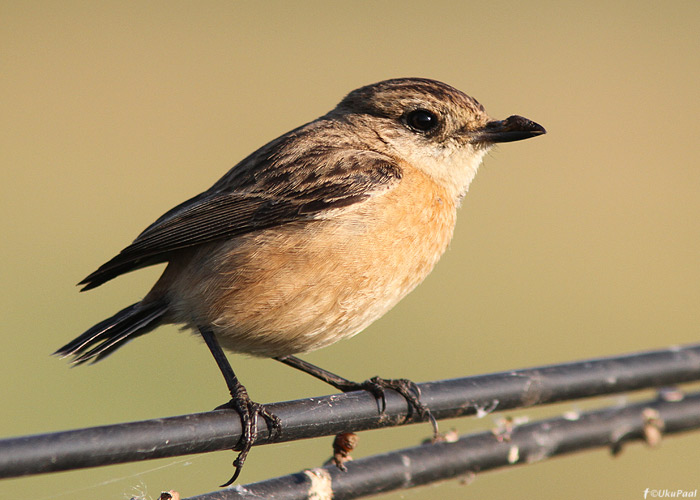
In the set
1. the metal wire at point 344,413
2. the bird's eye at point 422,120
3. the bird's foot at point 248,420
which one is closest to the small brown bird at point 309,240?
the bird's eye at point 422,120

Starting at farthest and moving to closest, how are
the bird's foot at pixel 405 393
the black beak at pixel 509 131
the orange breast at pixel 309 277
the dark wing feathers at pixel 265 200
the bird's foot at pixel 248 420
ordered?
the black beak at pixel 509 131, the dark wing feathers at pixel 265 200, the orange breast at pixel 309 277, the bird's foot at pixel 405 393, the bird's foot at pixel 248 420

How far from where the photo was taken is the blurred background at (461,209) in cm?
816

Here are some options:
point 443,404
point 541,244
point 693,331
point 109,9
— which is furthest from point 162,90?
point 443,404

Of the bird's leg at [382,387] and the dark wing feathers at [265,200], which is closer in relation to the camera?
the bird's leg at [382,387]

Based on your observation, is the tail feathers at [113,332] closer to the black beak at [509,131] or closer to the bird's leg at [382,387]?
the bird's leg at [382,387]

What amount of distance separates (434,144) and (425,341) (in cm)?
541

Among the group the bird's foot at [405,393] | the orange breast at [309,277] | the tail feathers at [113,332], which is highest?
the orange breast at [309,277]

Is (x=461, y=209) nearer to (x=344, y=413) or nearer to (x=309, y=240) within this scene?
(x=309, y=240)

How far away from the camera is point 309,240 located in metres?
4.43

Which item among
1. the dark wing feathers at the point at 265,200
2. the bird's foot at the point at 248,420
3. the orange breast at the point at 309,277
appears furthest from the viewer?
the dark wing feathers at the point at 265,200

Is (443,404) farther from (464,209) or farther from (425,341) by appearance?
(464,209)

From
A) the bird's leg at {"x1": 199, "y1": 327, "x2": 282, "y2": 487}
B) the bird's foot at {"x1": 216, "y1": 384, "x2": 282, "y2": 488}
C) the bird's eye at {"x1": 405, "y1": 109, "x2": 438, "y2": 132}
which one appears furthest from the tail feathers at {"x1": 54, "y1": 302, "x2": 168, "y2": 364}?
the bird's eye at {"x1": 405, "y1": 109, "x2": 438, "y2": 132}

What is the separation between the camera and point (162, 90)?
51.0ft

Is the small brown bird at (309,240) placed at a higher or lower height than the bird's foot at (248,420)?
higher
